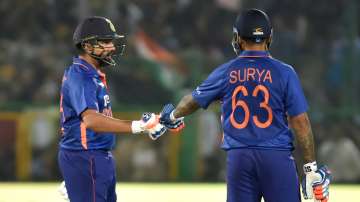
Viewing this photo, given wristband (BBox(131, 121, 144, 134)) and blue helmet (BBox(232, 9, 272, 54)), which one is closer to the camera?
blue helmet (BBox(232, 9, 272, 54))

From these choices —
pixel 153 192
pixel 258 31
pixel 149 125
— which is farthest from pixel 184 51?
pixel 258 31

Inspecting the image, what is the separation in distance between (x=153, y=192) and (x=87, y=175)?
7106mm

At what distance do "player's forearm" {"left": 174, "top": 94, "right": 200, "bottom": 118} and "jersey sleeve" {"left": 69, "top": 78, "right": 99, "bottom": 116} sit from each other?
0.60 meters

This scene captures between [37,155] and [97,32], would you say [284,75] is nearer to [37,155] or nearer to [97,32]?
[97,32]

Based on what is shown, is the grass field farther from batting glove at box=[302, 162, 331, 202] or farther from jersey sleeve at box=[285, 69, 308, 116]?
jersey sleeve at box=[285, 69, 308, 116]

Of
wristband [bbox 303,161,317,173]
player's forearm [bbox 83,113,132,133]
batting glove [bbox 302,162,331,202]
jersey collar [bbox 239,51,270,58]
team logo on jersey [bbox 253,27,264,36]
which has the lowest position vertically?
batting glove [bbox 302,162,331,202]

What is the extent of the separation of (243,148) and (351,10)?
1070 centimetres

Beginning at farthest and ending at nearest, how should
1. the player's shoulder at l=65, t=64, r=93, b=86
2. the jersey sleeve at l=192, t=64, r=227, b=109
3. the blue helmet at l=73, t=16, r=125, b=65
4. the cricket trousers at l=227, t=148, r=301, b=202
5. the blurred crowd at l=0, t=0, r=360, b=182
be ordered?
the blurred crowd at l=0, t=0, r=360, b=182 < the blue helmet at l=73, t=16, r=125, b=65 < the player's shoulder at l=65, t=64, r=93, b=86 < the jersey sleeve at l=192, t=64, r=227, b=109 < the cricket trousers at l=227, t=148, r=301, b=202

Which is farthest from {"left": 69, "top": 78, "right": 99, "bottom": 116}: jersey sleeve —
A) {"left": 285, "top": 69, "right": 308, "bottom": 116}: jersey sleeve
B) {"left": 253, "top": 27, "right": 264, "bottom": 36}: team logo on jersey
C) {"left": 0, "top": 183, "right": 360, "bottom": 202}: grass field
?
{"left": 0, "top": 183, "right": 360, "bottom": 202}: grass field

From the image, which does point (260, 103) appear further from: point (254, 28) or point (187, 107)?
point (187, 107)

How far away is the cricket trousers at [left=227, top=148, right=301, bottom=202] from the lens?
18.4 feet

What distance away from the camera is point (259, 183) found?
5641 millimetres

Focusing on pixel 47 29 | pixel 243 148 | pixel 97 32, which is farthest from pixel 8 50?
pixel 243 148

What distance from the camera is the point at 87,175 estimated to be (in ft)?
19.7
